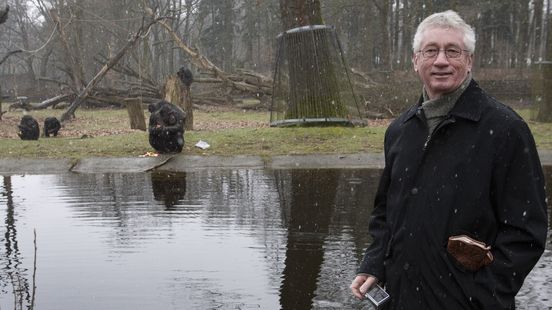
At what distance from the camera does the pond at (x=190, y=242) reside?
15.6 feet

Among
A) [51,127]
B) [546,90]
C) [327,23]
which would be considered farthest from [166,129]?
[327,23]

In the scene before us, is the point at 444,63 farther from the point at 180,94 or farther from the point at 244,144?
the point at 180,94

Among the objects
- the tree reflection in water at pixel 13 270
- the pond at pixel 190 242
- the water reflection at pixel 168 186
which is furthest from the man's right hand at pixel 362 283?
the water reflection at pixel 168 186

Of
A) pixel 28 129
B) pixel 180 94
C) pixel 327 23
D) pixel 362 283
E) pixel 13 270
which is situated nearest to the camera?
pixel 362 283

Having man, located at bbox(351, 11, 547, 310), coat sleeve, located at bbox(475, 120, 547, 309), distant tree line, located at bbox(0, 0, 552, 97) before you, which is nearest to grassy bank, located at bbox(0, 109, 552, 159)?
man, located at bbox(351, 11, 547, 310)

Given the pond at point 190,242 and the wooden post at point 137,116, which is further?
the wooden post at point 137,116

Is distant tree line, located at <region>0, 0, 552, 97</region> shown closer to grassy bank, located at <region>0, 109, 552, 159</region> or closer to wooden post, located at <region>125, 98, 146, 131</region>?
wooden post, located at <region>125, 98, 146, 131</region>

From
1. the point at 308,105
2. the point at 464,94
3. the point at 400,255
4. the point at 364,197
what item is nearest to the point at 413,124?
the point at 464,94

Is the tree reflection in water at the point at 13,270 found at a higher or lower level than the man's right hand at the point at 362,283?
lower

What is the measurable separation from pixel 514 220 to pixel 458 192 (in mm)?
216

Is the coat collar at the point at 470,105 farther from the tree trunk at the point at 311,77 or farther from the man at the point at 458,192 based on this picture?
the tree trunk at the point at 311,77

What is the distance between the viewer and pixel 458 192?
2.37 m

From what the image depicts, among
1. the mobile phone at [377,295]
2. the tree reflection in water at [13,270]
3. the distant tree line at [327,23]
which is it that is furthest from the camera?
the distant tree line at [327,23]

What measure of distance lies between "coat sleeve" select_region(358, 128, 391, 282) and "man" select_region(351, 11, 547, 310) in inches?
4.2
